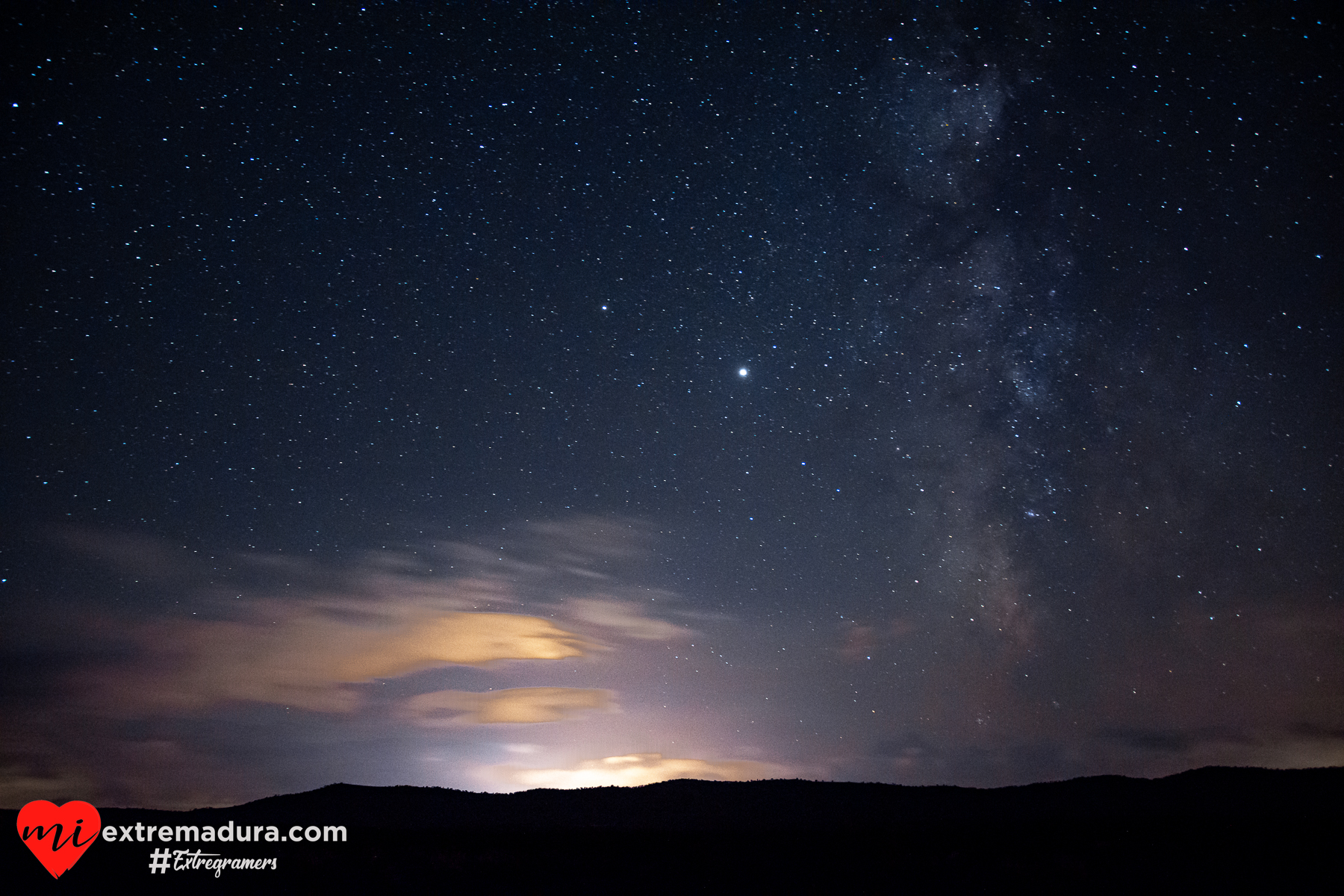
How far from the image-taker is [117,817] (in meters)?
21.5

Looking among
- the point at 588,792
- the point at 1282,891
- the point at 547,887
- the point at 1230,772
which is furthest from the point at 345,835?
the point at 1230,772

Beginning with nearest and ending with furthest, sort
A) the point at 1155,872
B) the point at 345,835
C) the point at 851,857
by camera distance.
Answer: the point at 1155,872 < the point at 851,857 < the point at 345,835

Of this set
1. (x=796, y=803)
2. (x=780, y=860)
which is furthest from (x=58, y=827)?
(x=796, y=803)

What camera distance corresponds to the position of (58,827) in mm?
12664

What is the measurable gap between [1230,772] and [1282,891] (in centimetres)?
2100

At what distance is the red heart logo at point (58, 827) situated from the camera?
1249cm

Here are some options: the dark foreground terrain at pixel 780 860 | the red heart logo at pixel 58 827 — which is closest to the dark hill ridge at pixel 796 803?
the dark foreground terrain at pixel 780 860

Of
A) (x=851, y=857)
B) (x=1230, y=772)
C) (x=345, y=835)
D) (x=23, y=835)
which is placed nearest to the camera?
(x=23, y=835)

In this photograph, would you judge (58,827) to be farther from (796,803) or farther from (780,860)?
(796,803)

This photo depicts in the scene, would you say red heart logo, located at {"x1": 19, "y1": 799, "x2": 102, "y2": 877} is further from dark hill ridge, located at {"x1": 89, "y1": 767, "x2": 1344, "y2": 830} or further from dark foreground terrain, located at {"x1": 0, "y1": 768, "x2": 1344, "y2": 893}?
dark hill ridge, located at {"x1": 89, "y1": 767, "x2": 1344, "y2": 830}

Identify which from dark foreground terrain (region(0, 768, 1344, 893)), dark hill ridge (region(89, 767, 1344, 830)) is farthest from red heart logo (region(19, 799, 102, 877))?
dark hill ridge (region(89, 767, 1344, 830))

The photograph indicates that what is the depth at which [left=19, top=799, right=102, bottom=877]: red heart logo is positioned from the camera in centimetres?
1249

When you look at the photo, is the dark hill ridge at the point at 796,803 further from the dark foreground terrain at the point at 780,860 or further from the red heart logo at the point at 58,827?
the red heart logo at the point at 58,827

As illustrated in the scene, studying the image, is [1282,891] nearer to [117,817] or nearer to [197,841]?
[197,841]
